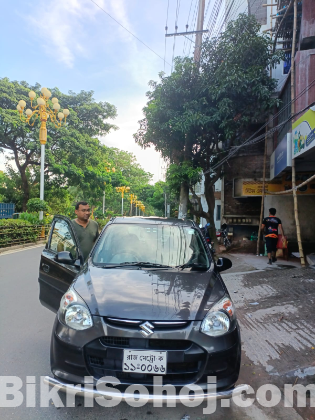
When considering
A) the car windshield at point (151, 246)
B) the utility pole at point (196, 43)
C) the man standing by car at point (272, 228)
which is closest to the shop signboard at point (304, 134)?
the man standing by car at point (272, 228)

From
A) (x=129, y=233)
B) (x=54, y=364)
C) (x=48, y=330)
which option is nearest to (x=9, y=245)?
(x=48, y=330)

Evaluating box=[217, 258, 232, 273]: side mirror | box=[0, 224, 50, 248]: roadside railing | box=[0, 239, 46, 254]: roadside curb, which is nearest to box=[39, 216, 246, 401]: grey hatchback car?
box=[217, 258, 232, 273]: side mirror

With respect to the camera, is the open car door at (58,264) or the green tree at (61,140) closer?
the open car door at (58,264)

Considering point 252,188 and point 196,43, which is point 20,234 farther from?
point 196,43

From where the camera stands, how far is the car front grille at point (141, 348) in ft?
7.59

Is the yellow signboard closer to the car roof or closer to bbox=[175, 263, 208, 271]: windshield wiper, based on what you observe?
the car roof

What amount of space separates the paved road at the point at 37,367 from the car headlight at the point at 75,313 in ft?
2.47

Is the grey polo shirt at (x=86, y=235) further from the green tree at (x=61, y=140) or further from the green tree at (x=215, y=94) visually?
the green tree at (x=61, y=140)

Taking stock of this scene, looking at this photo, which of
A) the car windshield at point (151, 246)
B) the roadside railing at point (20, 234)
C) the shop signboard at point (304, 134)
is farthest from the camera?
the roadside railing at point (20, 234)

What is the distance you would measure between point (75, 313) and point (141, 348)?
613 millimetres

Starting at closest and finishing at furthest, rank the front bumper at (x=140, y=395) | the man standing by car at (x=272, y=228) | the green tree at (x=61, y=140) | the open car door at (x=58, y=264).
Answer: the front bumper at (x=140, y=395) → the open car door at (x=58, y=264) → the man standing by car at (x=272, y=228) → the green tree at (x=61, y=140)

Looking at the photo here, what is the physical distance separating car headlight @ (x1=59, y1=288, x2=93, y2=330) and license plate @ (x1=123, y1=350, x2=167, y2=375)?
0.40 m

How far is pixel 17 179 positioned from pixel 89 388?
26.0 meters

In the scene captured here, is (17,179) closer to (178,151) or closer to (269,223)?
(178,151)
